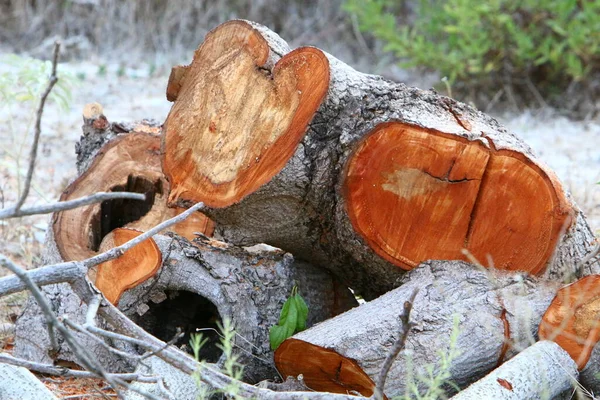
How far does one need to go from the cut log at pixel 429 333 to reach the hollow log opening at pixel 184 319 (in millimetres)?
467

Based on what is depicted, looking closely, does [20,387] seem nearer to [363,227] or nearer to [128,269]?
[128,269]

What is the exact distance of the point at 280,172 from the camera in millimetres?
2359

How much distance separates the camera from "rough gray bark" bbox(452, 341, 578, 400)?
2072 mm

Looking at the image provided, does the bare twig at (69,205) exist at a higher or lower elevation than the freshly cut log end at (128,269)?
higher

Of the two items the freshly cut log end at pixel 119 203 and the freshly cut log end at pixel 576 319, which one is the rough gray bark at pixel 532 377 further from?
the freshly cut log end at pixel 119 203

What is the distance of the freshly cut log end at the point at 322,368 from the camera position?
7.35ft

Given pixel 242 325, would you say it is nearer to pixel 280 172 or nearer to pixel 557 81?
pixel 280 172

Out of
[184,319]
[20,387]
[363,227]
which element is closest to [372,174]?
[363,227]

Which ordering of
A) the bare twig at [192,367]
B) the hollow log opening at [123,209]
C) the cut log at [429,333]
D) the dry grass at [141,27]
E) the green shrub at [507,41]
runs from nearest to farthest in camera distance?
the bare twig at [192,367], the cut log at [429,333], the hollow log opening at [123,209], the green shrub at [507,41], the dry grass at [141,27]

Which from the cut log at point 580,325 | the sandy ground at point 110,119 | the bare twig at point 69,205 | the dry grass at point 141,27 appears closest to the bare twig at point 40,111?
the bare twig at point 69,205

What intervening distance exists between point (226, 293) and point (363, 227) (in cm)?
50

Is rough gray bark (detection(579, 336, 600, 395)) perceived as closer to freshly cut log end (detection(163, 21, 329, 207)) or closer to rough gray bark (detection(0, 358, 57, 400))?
freshly cut log end (detection(163, 21, 329, 207))

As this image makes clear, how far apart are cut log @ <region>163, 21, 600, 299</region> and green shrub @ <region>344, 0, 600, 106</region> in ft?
14.5

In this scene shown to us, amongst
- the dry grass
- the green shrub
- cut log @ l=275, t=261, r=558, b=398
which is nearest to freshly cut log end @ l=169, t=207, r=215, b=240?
cut log @ l=275, t=261, r=558, b=398
